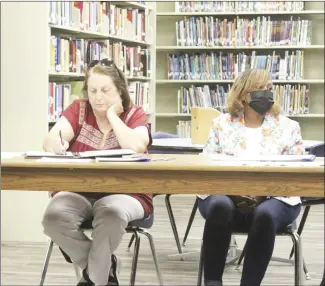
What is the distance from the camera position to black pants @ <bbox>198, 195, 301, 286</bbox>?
2.62 m

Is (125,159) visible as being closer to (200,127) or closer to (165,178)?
(165,178)

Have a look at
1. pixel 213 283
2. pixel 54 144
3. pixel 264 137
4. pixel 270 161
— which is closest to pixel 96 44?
pixel 264 137

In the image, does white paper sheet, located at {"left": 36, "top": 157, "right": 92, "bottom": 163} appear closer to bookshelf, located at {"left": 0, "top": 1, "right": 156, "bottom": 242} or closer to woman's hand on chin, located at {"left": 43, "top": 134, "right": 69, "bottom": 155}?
woman's hand on chin, located at {"left": 43, "top": 134, "right": 69, "bottom": 155}

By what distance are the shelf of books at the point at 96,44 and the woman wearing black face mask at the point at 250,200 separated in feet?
5.18

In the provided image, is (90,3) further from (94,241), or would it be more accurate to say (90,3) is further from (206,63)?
(94,241)

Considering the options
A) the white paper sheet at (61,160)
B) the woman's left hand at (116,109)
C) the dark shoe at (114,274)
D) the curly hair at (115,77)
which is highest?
the curly hair at (115,77)

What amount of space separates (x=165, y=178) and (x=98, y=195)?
73cm

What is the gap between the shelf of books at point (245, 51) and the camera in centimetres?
645

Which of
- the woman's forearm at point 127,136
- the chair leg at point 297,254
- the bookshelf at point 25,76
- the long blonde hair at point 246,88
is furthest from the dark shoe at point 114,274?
the bookshelf at point 25,76

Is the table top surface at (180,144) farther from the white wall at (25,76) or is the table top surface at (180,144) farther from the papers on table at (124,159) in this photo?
the papers on table at (124,159)

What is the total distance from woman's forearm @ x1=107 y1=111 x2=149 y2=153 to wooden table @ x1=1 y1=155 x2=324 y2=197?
571mm

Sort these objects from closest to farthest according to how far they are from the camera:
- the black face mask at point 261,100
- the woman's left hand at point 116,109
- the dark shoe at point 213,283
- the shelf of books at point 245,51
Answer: the dark shoe at point 213,283, the woman's left hand at point 116,109, the black face mask at point 261,100, the shelf of books at point 245,51

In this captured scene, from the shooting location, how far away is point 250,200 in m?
2.76

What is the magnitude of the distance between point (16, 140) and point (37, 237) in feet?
2.09
